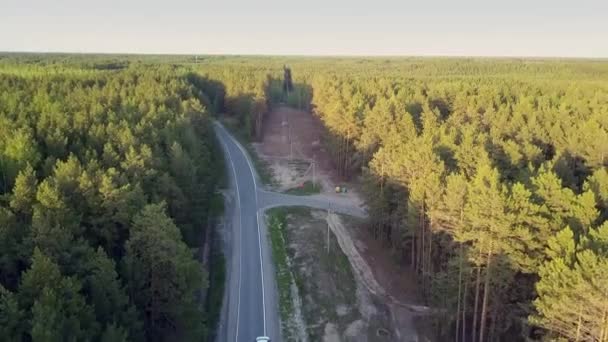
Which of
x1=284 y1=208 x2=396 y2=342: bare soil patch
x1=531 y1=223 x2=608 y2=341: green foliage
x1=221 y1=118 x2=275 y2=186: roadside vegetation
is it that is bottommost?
x1=284 y1=208 x2=396 y2=342: bare soil patch

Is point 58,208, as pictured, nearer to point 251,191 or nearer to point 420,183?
point 420,183

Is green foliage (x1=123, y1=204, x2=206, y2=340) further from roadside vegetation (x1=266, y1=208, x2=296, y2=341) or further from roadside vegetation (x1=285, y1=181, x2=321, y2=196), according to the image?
roadside vegetation (x1=285, y1=181, x2=321, y2=196)

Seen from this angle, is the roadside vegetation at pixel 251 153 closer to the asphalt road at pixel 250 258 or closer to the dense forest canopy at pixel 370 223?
the asphalt road at pixel 250 258

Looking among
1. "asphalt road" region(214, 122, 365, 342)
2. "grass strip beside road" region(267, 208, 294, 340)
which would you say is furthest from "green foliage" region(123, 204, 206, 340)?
"grass strip beside road" region(267, 208, 294, 340)

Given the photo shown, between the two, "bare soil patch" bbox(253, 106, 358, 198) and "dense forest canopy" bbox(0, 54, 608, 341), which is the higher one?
"dense forest canopy" bbox(0, 54, 608, 341)

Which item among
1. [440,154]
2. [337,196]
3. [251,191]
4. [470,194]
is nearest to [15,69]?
[251,191]

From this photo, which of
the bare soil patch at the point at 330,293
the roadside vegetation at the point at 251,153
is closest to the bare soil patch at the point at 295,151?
the roadside vegetation at the point at 251,153

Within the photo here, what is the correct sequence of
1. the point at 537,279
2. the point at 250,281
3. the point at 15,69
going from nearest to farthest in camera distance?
the point at 537,279 → the point at 250,281 → the point at 15,69
